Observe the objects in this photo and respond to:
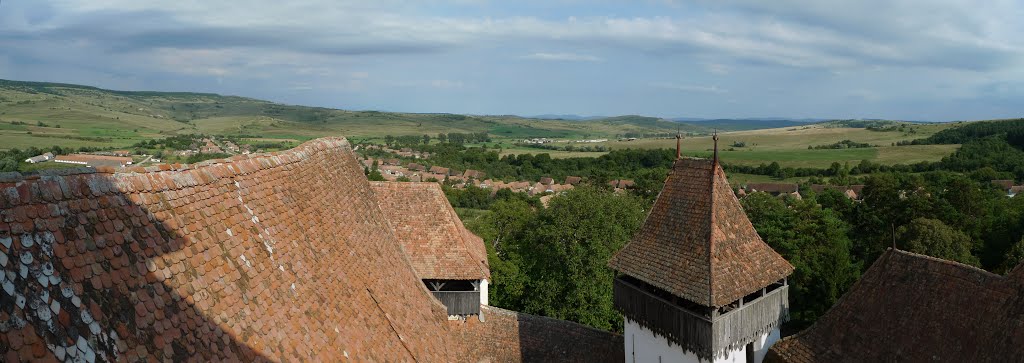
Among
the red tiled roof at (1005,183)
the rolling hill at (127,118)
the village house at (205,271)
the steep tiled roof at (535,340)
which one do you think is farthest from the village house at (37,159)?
the red tiled roof at (1005,183)

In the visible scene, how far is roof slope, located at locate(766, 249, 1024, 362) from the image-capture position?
12883 mm

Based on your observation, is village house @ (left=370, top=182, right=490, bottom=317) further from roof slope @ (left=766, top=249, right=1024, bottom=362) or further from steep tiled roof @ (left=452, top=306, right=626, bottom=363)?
roof slope @ (left=766, top=249, right=1024, bottom=362)

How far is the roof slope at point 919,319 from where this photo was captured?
507 inches

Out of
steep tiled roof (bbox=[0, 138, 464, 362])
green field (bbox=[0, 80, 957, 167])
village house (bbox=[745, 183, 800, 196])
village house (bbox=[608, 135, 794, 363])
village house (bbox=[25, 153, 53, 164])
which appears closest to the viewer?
steep tiled roof (bbox=[0, 138, 464, 362])

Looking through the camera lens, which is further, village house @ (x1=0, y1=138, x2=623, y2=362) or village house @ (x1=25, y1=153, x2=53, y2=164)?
village house @ (x1=25, y1=153, x2=53, y2=164)

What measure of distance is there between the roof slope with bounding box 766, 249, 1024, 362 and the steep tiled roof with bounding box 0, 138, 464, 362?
1217cm

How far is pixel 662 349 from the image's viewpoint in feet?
52.1

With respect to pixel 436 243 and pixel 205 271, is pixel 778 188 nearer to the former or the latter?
pixel 436 243

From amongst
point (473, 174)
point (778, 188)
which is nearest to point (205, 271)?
point (778, 188)

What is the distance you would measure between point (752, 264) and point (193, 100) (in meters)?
195

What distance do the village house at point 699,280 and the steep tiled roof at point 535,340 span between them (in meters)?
1.41

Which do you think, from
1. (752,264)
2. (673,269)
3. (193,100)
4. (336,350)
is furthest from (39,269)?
(193,100)

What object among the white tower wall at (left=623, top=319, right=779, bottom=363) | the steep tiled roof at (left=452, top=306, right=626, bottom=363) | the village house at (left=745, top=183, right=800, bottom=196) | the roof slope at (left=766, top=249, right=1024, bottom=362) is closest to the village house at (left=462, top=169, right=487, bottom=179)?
the village house at (left=745, top=183, right=800, bottom=196)

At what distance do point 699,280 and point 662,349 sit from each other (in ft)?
8.77
